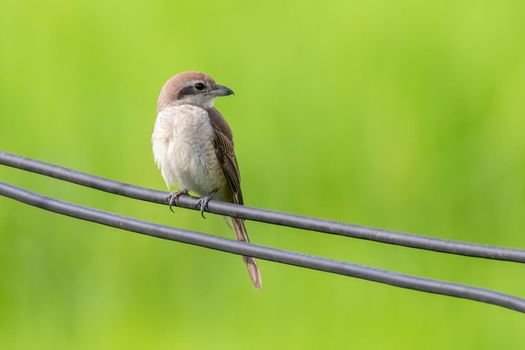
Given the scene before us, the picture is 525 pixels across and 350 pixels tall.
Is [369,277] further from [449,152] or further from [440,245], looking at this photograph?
[449,152]

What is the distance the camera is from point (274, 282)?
25.3ft

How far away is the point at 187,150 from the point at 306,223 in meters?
Answer: 2.25

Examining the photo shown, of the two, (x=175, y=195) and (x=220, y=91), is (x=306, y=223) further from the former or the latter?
(x=220, y=91)

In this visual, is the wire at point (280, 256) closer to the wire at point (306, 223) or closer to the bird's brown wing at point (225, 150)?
the wire at point (306, 223)

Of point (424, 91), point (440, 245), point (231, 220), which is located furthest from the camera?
point (424, 91)

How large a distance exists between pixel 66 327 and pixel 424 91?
290cm

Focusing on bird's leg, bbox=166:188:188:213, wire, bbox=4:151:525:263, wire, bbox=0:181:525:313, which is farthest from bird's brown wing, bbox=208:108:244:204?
wire, bbox=0:181:525:313

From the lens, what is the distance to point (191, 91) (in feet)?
22.4

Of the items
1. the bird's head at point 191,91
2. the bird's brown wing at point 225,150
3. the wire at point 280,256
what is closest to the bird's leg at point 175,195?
the bird's brown wing at point 225,150

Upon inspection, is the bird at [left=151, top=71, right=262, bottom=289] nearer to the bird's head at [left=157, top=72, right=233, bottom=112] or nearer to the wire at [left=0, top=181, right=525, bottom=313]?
the bird's head at [left=157, top=72, right=233, bottom=112]

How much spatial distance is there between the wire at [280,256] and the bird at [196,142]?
1.47 m

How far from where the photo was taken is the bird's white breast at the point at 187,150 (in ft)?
21.3

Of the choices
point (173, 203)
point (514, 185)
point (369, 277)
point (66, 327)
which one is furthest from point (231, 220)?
point (369, 277)

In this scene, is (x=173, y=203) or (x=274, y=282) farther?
(x=274, y=282)
